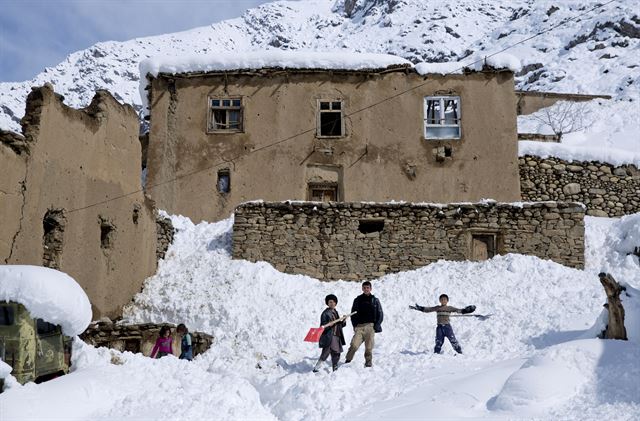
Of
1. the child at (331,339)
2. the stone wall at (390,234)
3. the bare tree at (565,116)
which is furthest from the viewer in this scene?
the bare tree at (565,116)

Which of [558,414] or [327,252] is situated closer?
[558,414]

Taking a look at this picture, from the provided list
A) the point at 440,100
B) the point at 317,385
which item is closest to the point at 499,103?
the point at 440,100

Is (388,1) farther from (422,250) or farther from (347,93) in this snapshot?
(422,250)

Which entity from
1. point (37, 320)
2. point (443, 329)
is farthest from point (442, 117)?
point (37, 320)

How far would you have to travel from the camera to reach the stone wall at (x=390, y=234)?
666 inches

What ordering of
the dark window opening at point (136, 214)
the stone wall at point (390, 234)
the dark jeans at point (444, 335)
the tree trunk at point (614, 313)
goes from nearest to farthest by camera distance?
the tree trunk at point (614, 313), the dark jeans at point (444, 335), the dark window opening at point (136, 214), the stone wall at point (390, 234)

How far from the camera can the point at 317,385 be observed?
31.1 ft

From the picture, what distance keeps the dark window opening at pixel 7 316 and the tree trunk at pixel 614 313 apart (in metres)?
7.79

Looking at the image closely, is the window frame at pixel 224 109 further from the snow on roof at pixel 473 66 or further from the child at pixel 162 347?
the child at pixel 162 347

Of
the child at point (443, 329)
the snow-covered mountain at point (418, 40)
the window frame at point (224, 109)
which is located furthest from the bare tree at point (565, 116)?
the child at point (443, 329)

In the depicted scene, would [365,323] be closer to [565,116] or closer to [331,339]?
[331,339]

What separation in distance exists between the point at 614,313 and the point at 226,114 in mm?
15903

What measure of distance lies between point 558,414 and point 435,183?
52.0ft

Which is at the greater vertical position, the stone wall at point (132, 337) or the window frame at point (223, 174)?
the window frame at point (223, 174)
